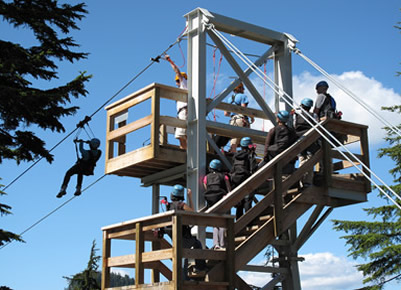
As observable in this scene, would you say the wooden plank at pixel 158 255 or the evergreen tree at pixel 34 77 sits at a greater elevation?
the evergreen tree at pixel 34 77

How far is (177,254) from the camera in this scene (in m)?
10.2

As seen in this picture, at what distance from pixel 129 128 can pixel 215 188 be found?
7.73 feet

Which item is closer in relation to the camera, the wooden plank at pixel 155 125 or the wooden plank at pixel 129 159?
the wooden plank at pixel 155 125

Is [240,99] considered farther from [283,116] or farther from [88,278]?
[88,278]

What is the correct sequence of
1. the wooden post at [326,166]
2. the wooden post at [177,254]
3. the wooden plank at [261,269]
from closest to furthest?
the wooden post at [177,254], the wooden post at [326,166], the wooden plank at [261,269]

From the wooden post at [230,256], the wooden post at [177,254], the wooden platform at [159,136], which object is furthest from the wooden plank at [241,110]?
the wooden post at [177,254]

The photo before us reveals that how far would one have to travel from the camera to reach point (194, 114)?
521 inches

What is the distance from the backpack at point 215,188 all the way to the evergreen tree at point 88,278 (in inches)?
753

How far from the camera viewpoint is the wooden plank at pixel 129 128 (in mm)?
12875

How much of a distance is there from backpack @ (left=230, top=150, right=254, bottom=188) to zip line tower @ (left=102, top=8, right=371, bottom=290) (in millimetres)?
379

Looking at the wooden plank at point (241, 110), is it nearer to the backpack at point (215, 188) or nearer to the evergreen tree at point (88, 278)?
A: the backpack at point (215, 188)

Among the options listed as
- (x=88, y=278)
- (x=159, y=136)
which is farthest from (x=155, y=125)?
(x=88, y=278)

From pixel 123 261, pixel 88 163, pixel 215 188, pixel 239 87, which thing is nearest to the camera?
pixel 123 261

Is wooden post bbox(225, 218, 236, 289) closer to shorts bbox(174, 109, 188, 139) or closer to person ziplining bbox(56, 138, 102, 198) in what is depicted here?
shorts bbox(174, 109, 188, 139)
